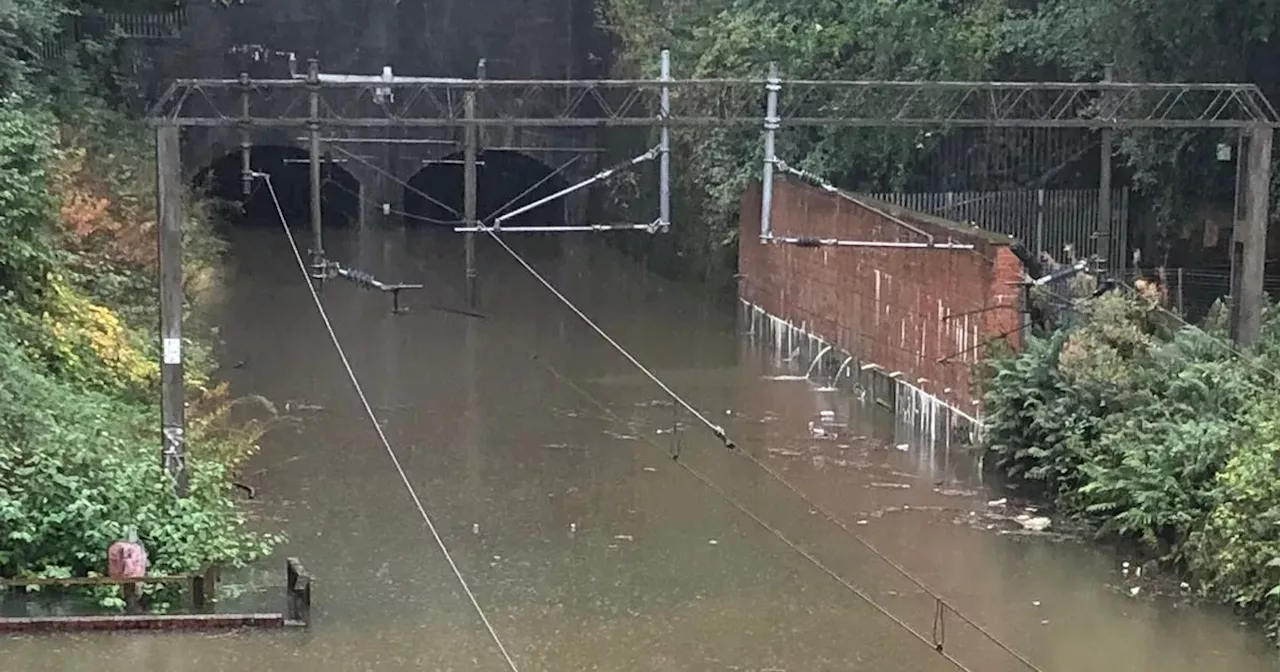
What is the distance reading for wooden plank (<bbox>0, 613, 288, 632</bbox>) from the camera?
446 inches

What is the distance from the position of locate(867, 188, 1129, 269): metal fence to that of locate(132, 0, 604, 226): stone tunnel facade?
1404 cm

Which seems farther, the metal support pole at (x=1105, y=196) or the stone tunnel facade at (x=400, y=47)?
the stone tunnel facade at (x=400, y=47)

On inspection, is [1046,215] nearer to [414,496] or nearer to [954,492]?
[954,492]

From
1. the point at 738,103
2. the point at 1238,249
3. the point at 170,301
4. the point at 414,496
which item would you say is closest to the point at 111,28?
the point at 738,103

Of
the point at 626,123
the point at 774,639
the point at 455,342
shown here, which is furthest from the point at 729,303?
the point at 774,639

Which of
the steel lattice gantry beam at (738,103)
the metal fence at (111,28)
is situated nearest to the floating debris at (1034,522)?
the steel lattice gantry beam at (738,103)

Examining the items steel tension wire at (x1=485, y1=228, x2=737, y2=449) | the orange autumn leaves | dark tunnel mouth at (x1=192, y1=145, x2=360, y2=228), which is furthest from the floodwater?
dark tunnel mouth at (x1=192, y1=145, x2=360, y2=228)

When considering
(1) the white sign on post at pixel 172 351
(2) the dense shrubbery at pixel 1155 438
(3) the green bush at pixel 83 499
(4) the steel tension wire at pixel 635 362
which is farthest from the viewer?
(4) the steel tension wire at pixel 635 362

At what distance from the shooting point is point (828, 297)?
2292 cm

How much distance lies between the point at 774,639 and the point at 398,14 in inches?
1101

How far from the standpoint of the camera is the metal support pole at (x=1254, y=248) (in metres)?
16.5

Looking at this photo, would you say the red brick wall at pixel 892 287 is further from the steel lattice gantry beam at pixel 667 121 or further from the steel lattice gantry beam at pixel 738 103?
the steel lattice gantry beam at pixel 667 121

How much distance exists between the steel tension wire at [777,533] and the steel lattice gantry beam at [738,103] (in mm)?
3491

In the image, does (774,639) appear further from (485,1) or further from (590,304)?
(485,1)
